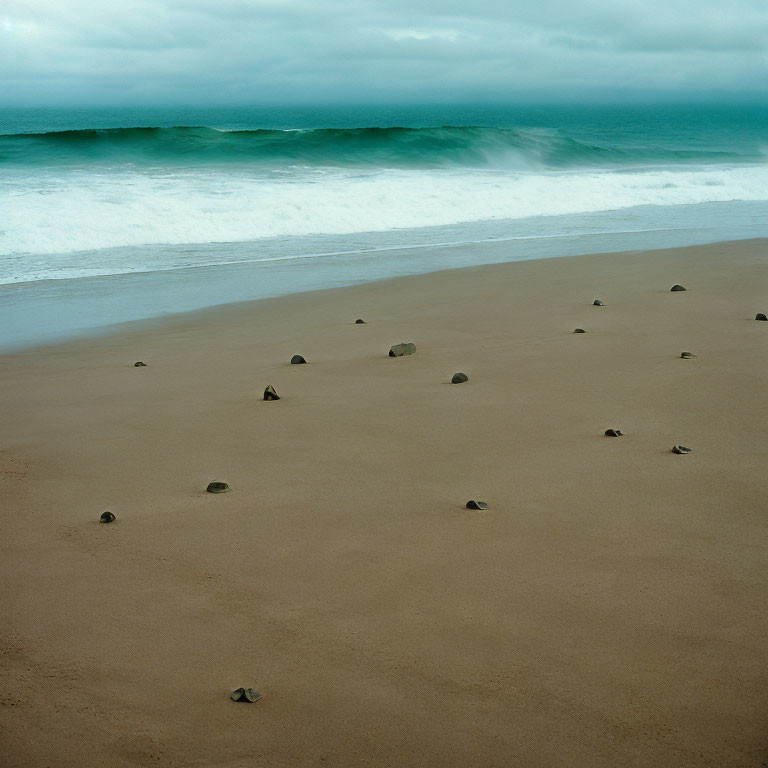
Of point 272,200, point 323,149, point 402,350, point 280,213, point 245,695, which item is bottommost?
point 245,695

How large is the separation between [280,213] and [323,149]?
1044cm

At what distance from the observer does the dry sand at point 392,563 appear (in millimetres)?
1901

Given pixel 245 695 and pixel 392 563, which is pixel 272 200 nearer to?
pixel 392 563

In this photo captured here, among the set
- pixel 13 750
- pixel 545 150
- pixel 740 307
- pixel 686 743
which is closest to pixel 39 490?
pixel 13 750

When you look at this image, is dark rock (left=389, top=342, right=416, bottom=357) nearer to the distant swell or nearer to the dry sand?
the dry sand

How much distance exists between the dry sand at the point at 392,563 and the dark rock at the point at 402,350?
0.31 ft

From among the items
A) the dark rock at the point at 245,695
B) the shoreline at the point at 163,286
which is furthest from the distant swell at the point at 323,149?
the dark rock at the point at 245,695

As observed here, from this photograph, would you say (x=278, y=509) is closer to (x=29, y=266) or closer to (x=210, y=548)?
(x=210, y=548)

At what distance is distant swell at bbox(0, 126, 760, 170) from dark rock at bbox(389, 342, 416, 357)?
16962 mm

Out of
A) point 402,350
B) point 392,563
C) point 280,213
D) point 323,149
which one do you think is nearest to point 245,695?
point 392,563

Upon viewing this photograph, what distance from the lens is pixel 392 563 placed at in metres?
2.63

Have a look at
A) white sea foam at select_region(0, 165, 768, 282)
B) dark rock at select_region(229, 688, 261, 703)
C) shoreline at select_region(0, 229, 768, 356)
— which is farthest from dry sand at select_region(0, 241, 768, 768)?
white sea foam at select_region(0, 165, 768, 282)

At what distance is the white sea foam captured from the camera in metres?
12.1

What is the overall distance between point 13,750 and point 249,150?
73.9ft
